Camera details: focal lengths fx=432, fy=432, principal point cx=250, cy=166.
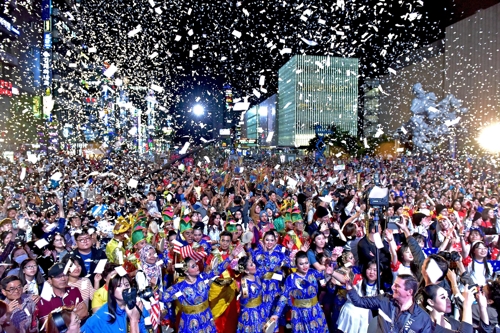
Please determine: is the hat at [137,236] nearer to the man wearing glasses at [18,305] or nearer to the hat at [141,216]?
the hat at [141,216]

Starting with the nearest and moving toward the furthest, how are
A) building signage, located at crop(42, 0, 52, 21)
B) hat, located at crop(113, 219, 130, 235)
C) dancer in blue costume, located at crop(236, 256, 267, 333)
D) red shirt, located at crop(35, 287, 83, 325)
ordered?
1. red shirt, located at crop(35, 287, 83, 325)
2. dancer in blue costume, located at crop(236, 256, 267, 333)
3. hat, located at crop(113, 219, 130, 235)
4. building signage, located at crop(42, 0, 52, 21)

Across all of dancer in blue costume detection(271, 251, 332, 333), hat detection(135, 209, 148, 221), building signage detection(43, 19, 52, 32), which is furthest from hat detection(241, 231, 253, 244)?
building signage detection(43, 19, 52, 32)

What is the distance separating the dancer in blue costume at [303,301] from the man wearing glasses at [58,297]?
2211 millimetres

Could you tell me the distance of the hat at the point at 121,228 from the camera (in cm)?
719

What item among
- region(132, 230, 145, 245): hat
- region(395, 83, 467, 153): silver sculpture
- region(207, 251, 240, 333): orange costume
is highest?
region(395, 83, 467, 153): silver sculpture

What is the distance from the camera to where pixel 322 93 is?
94.6m

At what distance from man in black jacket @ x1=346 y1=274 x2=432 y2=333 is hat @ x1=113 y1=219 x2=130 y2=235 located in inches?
182

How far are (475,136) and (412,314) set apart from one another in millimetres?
42353

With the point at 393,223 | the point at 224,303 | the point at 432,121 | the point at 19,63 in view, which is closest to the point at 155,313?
the point at 224,303

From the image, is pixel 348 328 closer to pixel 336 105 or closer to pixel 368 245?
pixel 368 245

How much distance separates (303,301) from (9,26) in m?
43.7

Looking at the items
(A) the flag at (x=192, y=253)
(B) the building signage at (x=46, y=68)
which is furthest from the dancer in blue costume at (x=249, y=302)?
(B) the building signage at (x=46, y=68)

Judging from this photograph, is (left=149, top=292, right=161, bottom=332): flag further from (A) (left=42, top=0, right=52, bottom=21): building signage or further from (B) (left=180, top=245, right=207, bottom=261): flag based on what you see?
(A) (left=42, top=0, right=52, bottom=21): building signage

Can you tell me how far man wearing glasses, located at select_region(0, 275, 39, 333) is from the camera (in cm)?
416
